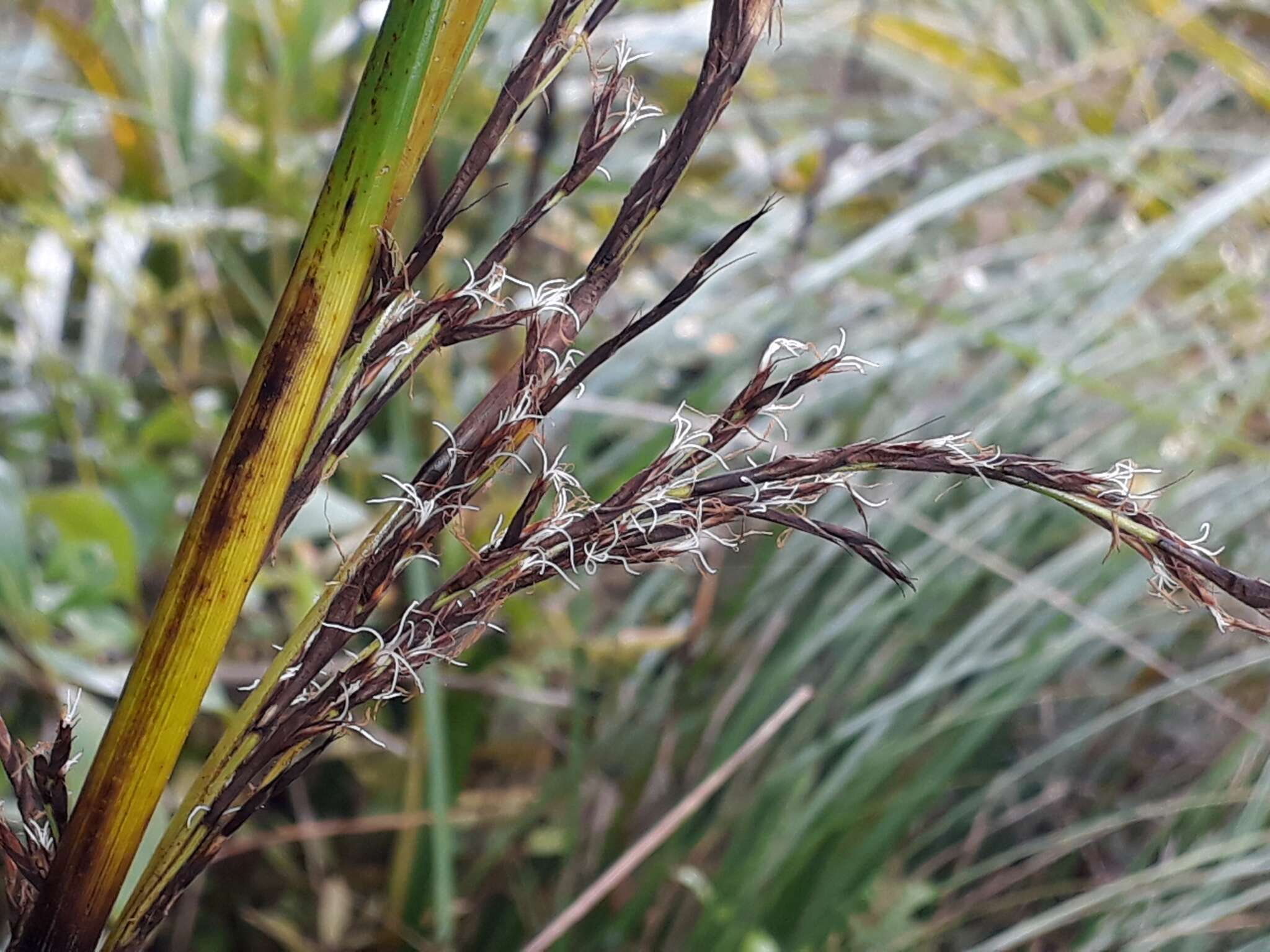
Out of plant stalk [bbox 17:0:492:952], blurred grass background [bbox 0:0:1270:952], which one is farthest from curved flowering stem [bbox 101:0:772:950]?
blurred grass background [bbox 0:0:1270:952]

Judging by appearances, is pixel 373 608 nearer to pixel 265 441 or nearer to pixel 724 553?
pixel 265 441

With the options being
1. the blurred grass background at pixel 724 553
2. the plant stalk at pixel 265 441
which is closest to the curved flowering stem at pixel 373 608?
the plant stalk at pixel 265 441

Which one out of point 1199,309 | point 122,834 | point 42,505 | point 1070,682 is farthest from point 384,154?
point 1199,309

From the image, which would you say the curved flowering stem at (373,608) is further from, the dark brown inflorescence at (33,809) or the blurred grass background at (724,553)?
the blurred grass background at (724,553)

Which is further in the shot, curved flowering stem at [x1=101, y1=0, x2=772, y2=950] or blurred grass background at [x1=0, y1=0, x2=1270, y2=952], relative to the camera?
blurred grass background at [x1=0, y1=0, x2=1270, y2=952]

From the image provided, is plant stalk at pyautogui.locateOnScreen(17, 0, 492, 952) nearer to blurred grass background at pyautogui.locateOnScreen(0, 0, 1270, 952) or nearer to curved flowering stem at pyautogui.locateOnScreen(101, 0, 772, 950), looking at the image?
curved flowering stem at pyautogui.locateOnScreen(101, 0, 772, 950)

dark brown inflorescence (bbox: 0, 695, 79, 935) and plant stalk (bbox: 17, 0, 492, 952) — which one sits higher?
plant stalk (bbox: 17, 0, 492, 952)

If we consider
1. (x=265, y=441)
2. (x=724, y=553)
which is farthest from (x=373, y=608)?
(x=724, y=553)

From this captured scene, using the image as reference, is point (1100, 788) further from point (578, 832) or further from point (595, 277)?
point (595, 277)
